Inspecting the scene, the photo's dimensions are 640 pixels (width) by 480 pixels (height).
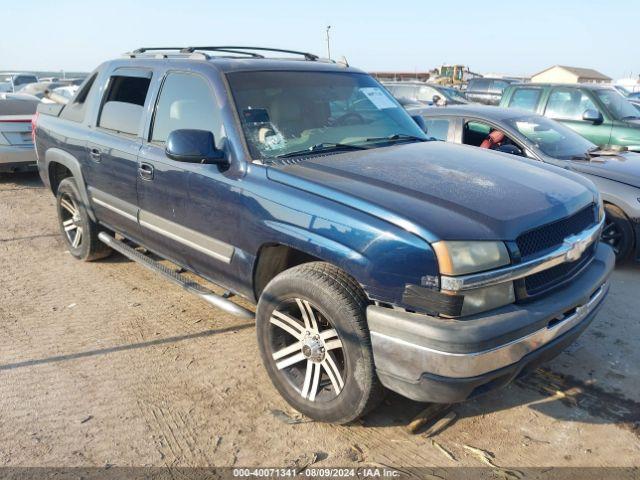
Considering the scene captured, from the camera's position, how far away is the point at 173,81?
3.91m

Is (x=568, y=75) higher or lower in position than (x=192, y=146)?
lower

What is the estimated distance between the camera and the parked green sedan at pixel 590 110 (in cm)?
809

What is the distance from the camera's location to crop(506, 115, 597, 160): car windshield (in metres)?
5.80

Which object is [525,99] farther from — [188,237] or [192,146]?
[192,146]

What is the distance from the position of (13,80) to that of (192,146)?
24.0 metres

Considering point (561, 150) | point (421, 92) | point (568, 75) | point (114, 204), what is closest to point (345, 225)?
point (114, 204)

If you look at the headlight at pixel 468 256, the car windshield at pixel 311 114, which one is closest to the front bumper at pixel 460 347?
the headlight at pixel 468 256

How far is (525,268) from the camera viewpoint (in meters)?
2.52

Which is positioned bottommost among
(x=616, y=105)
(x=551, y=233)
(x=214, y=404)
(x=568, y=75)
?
(x=568, y=75)

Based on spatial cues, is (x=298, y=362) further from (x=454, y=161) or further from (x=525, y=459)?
(x=454, y=161)

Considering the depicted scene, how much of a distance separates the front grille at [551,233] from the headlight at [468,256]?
15 centimetres

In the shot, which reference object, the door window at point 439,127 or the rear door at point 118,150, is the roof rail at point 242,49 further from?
the door window at point 439,127

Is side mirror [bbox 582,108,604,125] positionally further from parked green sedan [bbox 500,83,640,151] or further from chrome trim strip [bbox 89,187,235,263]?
chrome trim strip [bbox 89,187,235,263]

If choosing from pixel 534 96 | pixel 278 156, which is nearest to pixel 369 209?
pixel 278 156
